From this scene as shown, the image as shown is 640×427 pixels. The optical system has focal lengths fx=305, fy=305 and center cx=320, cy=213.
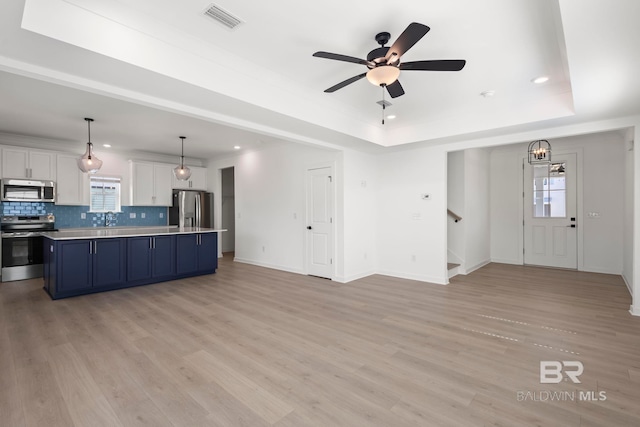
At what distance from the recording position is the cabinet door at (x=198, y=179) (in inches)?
319

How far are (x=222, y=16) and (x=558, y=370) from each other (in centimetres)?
389

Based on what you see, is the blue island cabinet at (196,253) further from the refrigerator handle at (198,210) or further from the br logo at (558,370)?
the br logo at (558,370)

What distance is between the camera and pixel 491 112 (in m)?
4.31

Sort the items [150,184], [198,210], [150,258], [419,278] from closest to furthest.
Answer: [150,258], [419,278], [150,184], [198,210]

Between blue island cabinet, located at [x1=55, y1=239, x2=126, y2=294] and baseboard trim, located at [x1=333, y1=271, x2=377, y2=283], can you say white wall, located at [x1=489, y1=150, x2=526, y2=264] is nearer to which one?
baseboard trim, located at [x1=333, y1=271, x2=377, y2=283]

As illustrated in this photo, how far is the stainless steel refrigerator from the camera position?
769cm

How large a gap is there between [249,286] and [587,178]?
22.8 feet

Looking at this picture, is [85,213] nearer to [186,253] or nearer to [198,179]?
[198,179]

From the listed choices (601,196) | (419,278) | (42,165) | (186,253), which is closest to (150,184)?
(42,165)

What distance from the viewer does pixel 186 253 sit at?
5.74 metres

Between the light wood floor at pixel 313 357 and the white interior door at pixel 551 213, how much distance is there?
79.4 inches

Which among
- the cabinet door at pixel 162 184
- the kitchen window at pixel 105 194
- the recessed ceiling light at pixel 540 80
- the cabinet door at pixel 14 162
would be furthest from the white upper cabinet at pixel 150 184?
the recessed ceiling light at pixel 540 80

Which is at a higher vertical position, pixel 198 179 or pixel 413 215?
pixel 198 179

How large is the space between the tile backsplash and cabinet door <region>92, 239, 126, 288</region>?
2646 millimetres
